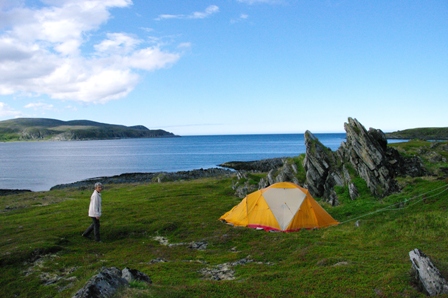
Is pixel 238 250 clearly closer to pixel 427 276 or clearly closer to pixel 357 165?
pixel 427 276

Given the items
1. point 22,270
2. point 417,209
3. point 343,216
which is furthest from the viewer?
point 343,216

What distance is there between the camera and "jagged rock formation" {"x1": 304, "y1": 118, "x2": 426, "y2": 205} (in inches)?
1078

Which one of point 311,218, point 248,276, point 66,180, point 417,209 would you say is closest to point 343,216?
point 311,218

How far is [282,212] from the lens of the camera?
23.4m

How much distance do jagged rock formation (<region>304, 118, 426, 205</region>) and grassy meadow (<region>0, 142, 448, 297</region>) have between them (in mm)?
1462

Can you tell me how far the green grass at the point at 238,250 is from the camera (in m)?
11.6

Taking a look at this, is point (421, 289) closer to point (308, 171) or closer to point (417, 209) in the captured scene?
point (417, 209)

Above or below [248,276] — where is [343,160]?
above

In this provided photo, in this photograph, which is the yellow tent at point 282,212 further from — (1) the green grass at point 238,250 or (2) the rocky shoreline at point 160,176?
(2) the rocky shoreline at point 160,176

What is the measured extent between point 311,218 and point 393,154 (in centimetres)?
1165

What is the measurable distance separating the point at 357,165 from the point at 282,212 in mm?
9796

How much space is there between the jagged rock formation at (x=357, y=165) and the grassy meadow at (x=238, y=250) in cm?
146

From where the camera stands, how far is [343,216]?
→ 79.3ft

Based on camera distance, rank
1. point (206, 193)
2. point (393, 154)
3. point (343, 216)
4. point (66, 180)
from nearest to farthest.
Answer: point (343, 216) < point (393, 154) < point (206, 193) < point (66, 180)
